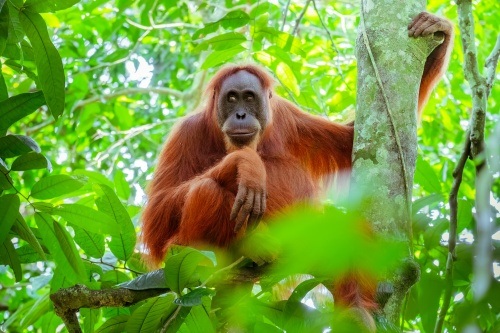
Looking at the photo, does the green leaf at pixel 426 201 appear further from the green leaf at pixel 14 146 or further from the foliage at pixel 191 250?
the green leaf at pixel 14 146

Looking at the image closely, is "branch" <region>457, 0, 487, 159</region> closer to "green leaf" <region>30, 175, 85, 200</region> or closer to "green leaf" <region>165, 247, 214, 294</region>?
"green leaf" <region>165, 247, 214, 294</region>

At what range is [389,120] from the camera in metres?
2.79

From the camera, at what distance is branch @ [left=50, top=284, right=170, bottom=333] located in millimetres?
2285

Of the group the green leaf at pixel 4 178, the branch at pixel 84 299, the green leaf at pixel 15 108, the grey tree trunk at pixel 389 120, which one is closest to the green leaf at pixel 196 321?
the branch at pixel 84 299

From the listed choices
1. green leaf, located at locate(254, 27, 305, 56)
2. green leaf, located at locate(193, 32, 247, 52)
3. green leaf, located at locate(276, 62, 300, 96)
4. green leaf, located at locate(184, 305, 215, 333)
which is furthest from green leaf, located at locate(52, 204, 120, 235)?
green leaf, located at locate(254, 27, 305, 56)

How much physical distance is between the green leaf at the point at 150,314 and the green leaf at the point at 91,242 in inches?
22.2

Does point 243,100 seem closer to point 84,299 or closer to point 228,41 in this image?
point 228,41

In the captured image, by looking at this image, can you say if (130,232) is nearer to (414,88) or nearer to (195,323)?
(195,323)

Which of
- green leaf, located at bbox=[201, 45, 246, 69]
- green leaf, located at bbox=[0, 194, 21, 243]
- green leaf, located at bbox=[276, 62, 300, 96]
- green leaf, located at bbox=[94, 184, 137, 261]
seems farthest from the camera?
green leaf, located at bbox=[276, 62, 300, 96]

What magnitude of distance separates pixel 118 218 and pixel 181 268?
0.47 m

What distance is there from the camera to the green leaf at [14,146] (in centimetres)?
217

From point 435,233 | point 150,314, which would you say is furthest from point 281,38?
point 150,314

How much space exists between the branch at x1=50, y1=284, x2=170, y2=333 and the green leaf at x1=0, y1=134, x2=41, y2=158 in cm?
52

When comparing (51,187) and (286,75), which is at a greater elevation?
(286,75)
